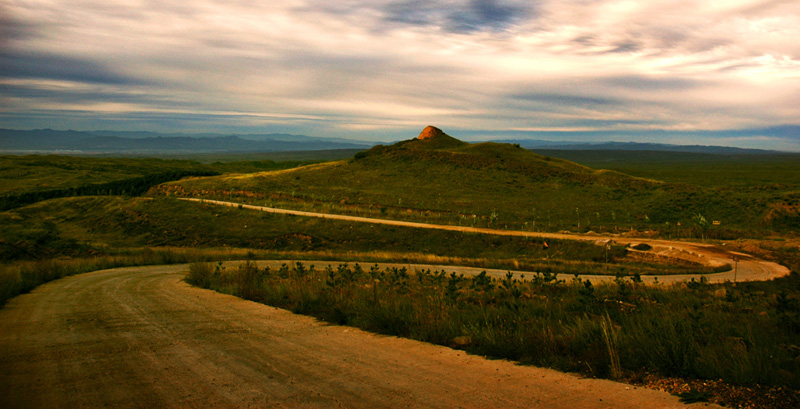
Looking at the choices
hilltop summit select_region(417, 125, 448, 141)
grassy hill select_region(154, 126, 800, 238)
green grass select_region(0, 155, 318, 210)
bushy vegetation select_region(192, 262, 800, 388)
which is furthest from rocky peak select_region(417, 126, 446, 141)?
bushy vegetation select_region(192, 262, 800, 388)

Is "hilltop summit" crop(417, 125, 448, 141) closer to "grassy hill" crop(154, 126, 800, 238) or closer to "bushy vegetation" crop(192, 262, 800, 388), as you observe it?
"grassy hill" crop(154, 126, 800, 238)

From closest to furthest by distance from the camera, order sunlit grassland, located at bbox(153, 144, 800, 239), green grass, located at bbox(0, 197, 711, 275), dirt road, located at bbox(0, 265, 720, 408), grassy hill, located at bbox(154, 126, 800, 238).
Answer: dirt road, located at bbox(0, 265, 720, 408), green grass, located at bbox(0, 197, 711, 275), sunlit grassland, located at bbox(153, 144, 800, 239), grassy hill, located at bbox(154, 126, 800, 238)

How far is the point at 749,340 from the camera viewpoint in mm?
6066

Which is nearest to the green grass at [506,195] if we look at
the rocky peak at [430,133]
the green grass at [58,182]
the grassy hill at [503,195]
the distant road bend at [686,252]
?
the grassy hill at [503,195]

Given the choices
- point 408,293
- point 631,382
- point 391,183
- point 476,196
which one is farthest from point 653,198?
point 631,382

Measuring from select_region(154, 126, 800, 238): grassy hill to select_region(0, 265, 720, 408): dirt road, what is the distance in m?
32.9

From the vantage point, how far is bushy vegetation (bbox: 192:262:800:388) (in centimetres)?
542

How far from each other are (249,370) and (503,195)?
55260 mm

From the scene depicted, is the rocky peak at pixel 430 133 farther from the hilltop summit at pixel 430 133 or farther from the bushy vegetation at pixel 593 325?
the bushy vegetation at pixel 593 325

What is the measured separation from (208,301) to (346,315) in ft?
13.4

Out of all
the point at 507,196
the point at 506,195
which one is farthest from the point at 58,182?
the point at 507,196

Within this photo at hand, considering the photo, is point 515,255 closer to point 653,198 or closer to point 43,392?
point 43,392

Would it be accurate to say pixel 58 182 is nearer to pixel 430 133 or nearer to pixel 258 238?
pixel 258 238

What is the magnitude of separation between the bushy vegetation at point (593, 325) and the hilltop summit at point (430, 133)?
89.6 meters
